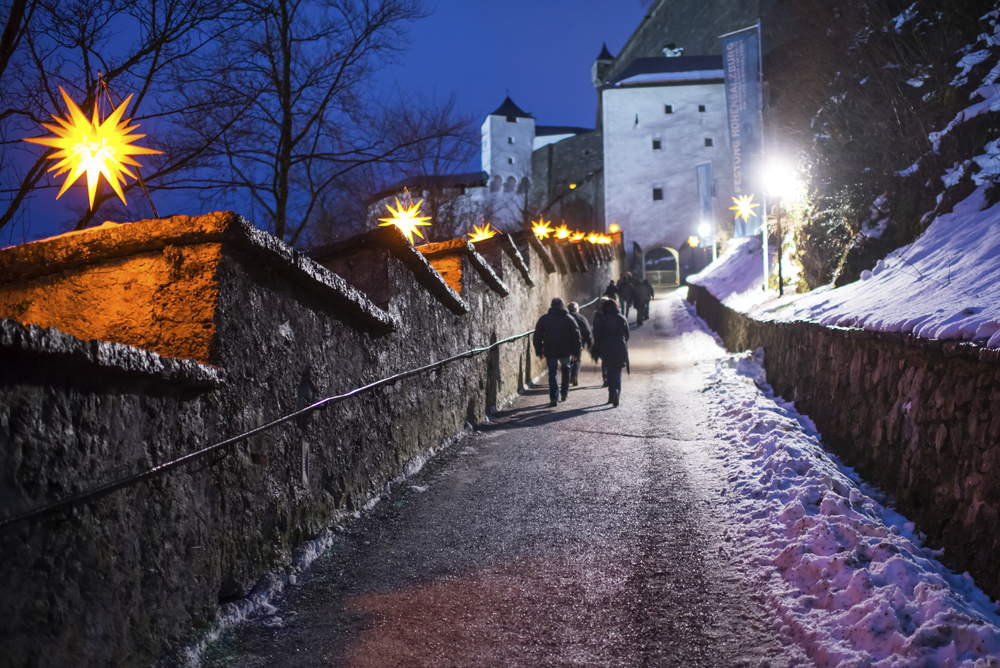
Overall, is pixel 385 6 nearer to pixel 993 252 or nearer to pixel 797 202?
pixel 797 202

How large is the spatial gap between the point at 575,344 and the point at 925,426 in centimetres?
609

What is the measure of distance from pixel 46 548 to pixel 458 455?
4.76 meters

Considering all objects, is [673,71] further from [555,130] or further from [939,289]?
[939,289]

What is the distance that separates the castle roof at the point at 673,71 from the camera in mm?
50844

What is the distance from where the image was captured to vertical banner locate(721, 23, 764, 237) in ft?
87.0

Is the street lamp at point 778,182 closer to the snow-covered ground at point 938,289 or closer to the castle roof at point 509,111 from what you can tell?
the snow-covered ground at point 938,289

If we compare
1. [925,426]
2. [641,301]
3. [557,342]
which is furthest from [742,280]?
[925,426]

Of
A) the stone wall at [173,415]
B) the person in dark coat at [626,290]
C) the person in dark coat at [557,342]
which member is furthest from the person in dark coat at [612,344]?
the person in dark coat at [626,290]

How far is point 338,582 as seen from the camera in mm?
4016

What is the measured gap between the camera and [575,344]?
10.3m

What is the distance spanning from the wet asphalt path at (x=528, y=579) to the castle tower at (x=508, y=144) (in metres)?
64.1

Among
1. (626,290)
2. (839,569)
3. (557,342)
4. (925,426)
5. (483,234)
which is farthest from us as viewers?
(626,290)

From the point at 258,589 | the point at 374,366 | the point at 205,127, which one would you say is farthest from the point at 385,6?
the point at 258,589

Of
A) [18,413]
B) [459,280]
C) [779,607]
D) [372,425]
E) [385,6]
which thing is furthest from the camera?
[385,6]
